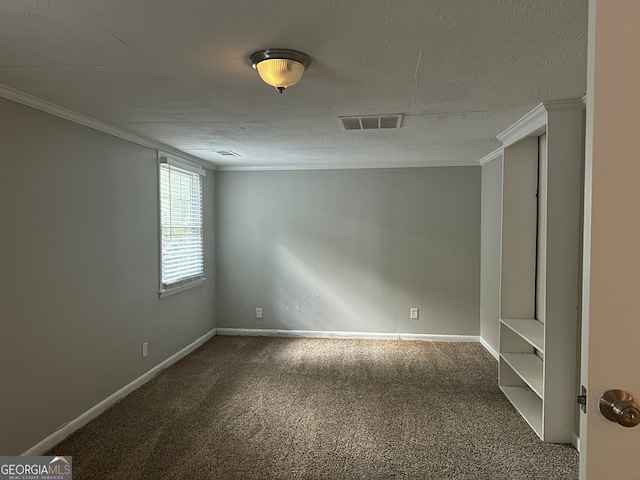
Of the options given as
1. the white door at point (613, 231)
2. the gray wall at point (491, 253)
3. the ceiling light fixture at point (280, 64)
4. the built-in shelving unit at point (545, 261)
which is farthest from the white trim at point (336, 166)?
the white door at point (613, 231)

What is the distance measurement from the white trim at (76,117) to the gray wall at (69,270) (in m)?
0.04

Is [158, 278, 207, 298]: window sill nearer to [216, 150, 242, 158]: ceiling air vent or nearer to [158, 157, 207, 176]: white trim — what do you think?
[158, 157, 207, 176]: white trim

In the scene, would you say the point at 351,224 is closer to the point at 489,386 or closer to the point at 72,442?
the point at 489,386

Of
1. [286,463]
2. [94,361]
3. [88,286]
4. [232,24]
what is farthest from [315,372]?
[232,24]

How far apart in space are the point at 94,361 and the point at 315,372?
6.36ft

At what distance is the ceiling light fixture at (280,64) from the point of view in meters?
1.69

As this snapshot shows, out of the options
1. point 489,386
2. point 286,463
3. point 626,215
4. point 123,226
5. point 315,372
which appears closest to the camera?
point 626,215

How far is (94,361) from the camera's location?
113 inches

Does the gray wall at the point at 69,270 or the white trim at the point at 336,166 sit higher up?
the white trim at the point at 336,166

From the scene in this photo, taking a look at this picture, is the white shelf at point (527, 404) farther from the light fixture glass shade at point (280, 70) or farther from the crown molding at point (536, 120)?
the light fixture glass shade at point (280, 70)

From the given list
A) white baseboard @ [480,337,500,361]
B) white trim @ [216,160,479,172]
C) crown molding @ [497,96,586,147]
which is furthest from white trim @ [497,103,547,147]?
white baseboard @ [480,337,500,361]

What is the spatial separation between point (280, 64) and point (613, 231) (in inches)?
56.1

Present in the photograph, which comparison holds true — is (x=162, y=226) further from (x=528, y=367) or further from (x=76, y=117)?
(x=528, y=367)

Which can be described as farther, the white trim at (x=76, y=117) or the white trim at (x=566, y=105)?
the white trim at (x=566, y=105)
